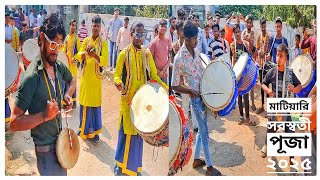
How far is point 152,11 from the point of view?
3.53 meters

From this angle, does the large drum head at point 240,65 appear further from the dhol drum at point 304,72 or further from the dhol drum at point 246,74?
the dhol drum at point 304,72

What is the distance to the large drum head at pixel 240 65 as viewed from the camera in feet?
13.1

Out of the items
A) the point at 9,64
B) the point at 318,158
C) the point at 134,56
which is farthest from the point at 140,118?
the point at 318,158

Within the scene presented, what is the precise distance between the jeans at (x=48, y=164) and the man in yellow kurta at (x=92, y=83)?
1.90 feet

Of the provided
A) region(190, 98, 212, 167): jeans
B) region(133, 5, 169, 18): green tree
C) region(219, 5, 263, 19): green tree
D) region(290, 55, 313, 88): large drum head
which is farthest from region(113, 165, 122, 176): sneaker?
region(290, 55, 313, 88): large drum head

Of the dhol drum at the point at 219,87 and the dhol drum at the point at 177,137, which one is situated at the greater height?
the dhol drum at the point at 219,87

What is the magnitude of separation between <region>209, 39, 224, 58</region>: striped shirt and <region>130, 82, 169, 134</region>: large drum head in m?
0.82

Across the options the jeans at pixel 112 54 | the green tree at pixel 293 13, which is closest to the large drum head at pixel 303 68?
the green tree at pixel 293 13

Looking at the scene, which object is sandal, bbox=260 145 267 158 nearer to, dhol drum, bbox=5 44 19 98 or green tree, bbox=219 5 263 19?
green tree, bbox=219 5 263 19

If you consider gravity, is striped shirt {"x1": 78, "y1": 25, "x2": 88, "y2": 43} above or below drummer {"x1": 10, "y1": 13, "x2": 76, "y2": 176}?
above

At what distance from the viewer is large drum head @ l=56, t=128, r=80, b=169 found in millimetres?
3361

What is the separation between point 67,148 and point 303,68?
6.61ft

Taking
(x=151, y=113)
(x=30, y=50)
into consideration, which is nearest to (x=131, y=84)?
(x=151, y=113)

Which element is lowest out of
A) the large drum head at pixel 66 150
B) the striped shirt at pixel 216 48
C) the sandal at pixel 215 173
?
the sandal at pixel 215 173
